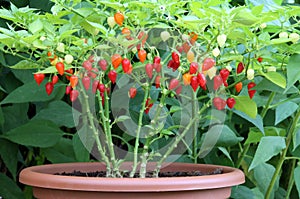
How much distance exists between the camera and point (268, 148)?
3.53 feet

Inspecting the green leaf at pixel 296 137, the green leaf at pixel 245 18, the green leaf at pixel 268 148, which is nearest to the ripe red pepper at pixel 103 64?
→ the green leaf at pixel 245 18

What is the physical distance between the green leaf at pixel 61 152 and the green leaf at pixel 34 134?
76 mm

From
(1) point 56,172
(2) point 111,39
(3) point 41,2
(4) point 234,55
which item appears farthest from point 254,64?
(3) point 41,2

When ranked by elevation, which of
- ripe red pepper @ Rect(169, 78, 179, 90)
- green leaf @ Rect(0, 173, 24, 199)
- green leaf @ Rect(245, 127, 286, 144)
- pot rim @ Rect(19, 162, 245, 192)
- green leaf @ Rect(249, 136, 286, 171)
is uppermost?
ripe red pepper @ Rect(169, 78, 179, 90)

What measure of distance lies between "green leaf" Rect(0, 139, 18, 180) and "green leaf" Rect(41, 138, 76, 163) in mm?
68

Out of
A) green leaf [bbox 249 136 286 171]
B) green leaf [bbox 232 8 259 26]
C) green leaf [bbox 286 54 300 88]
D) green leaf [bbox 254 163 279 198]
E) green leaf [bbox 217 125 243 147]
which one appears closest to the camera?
green leaf [bbox 232 8 259 26]

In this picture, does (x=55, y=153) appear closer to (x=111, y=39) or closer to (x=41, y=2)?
(x=41, y=2)

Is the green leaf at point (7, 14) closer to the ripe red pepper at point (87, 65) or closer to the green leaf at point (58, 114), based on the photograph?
the ripe red pepper at point (87, 65)

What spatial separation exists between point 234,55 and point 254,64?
0.09 metres

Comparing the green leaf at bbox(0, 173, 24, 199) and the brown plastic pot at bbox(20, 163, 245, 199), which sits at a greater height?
the brown plastic pot at bbox(20, 163, 245, 199)

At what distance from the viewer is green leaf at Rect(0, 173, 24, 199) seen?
4.37 feet

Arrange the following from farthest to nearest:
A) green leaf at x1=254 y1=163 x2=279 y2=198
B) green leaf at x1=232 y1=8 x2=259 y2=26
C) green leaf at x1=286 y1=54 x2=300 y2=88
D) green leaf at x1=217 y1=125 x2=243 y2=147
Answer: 1. green leaf at x1=254 y1=163 x2=279 y2=198
2. green leaf at x1=217 y1=125 x2=243 y2=147
3. green leaf at x1=286 y1=54 x2=300 y2=88
4. green leaf at x1=232 y1=8 x2=259 y2=26

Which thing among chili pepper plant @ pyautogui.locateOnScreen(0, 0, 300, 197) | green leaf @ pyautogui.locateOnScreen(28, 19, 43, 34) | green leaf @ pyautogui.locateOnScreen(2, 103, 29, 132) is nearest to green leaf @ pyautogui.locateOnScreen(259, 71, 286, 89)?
chili pepper plant @ pyautogui.locateOnScreen(0, 0, 300, 197)

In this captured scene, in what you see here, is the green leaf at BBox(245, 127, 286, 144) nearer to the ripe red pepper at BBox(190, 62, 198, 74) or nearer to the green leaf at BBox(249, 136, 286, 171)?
the green leaf at BBox(249, 136, 286, 171)
